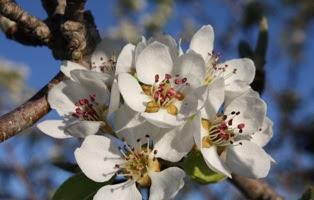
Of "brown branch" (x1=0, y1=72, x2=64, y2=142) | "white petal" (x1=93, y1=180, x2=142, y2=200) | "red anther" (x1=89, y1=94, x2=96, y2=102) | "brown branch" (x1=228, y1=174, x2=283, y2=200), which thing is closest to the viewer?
"brown branch" (x1=0, y1=72, x2=64, y2=142)

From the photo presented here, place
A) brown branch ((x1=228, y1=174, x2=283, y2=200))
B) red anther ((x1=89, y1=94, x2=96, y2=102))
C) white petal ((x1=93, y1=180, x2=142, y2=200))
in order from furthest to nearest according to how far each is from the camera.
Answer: brown branch ((x1=228, y1=174, x2=283, y2=200)) < red anther ((x1=89, y1=94, x2=96, y2=102)) < white petal ((x1=93, y1=180, x2=142, y2=200))

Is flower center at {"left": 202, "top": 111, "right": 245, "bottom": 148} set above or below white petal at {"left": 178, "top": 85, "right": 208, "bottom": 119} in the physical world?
below

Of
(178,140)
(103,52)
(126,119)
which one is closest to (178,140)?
(178,140)

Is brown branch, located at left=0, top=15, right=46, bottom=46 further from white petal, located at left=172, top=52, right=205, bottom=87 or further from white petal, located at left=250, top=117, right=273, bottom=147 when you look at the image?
white petal, located at left=250, top=117, right=273, bottom=147

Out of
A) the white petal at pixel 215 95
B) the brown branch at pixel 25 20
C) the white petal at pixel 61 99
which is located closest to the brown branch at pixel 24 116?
the white petal at pixel 61 99

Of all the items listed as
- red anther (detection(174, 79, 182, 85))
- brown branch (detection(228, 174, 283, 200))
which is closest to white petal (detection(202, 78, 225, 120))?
red anther (detection(174, 79, 182, 85))

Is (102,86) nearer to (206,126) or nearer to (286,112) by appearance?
(206,126)

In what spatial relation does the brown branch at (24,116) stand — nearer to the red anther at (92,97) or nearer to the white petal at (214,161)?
the red anther at (92,97)
